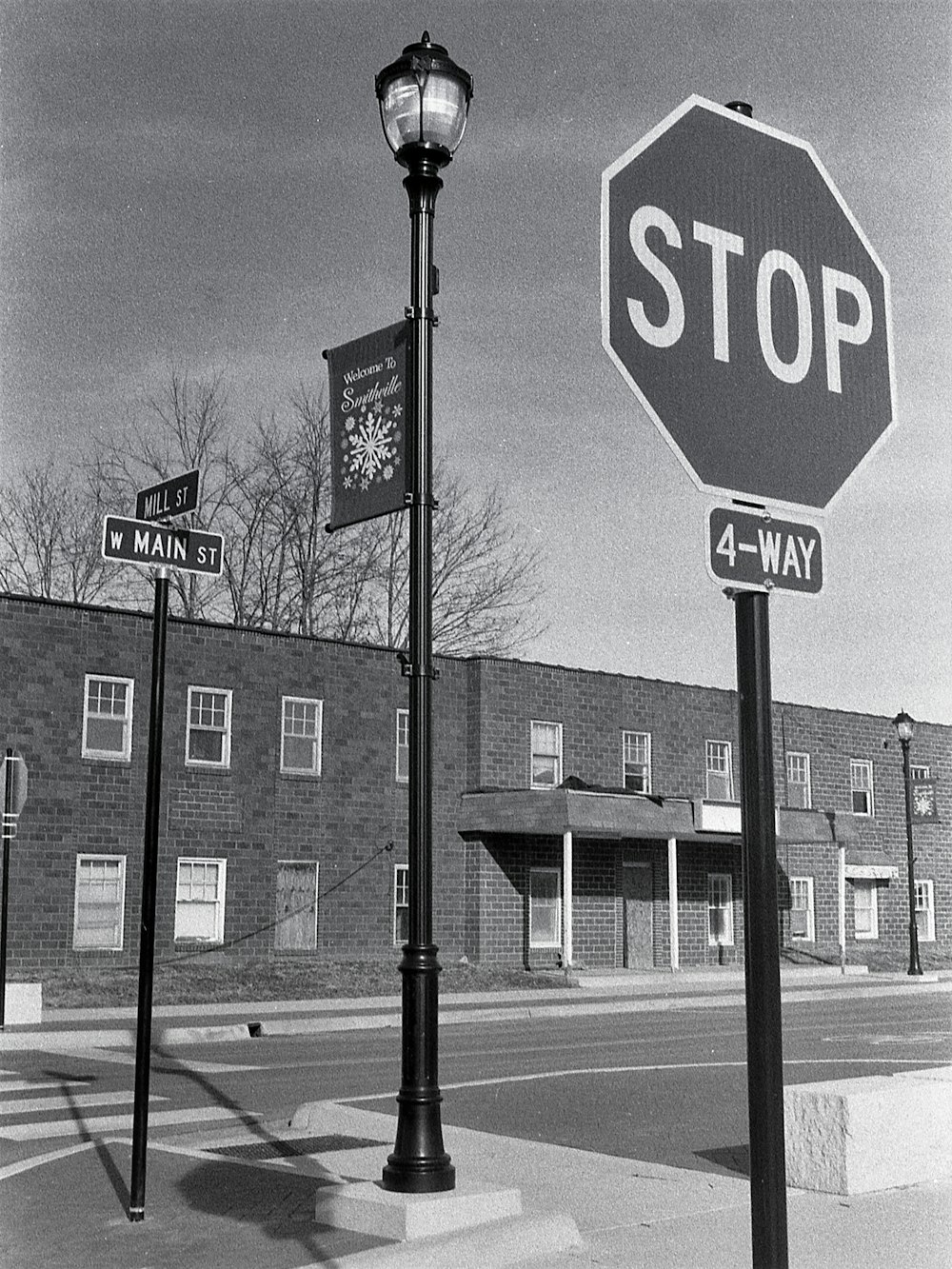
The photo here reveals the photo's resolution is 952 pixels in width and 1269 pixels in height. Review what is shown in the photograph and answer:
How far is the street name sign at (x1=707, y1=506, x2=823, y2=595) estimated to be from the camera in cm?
287

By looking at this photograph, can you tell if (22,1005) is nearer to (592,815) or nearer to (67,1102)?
(67,1102)

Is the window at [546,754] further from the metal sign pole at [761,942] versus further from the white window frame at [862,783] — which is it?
the metal sign pole at [761,942]

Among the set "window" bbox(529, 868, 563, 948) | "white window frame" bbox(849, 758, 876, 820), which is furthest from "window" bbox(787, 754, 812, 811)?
"window" bbox(529, 868, 563, 948)

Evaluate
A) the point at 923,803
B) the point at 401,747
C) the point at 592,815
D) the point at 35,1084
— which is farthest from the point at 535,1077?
the point at 923,803

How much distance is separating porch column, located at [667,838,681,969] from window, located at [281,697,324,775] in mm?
8110

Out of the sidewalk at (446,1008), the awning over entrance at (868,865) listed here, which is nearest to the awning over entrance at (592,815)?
the sidewalk at (446,1008)

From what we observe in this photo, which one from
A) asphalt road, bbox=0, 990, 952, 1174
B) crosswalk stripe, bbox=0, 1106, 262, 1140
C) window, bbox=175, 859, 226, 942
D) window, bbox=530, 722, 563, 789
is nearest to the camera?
crosswalk stripe, bbox=0, 1106, 262, 1140

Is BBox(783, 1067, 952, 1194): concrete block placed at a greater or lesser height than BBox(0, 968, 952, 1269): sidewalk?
greater

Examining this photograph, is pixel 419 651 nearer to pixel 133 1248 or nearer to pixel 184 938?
pixel 133 1248

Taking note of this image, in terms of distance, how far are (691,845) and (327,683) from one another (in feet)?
36.2

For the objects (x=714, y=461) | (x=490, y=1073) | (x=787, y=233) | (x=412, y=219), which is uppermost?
(x=412, y=219)

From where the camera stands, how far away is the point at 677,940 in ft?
119

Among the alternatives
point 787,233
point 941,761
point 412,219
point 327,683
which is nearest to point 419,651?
point 412,219

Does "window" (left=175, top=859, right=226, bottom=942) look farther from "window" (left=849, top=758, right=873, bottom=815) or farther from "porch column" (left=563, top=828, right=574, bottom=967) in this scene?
"window" (left=849, top=758, right=873, bottom=815)
